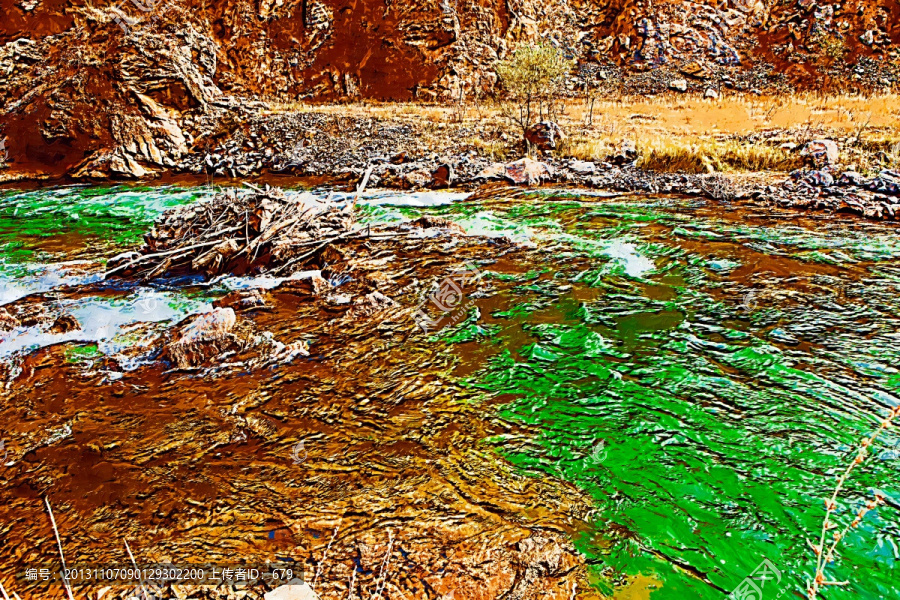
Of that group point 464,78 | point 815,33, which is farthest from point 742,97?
point 464,78

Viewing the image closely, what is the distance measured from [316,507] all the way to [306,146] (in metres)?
14.1

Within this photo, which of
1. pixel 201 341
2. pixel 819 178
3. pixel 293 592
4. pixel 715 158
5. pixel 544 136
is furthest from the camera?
pixel 544 136

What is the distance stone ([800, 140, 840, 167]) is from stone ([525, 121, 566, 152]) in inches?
230

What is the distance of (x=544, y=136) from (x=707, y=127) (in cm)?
563

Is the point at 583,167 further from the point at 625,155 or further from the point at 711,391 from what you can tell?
the point at 711,391

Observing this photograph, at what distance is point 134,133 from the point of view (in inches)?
627

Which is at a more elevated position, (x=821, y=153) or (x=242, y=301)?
(x=821, y=153)

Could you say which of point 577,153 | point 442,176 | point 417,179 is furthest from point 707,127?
point 417,179

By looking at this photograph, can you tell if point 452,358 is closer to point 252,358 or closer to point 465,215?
point 252,358

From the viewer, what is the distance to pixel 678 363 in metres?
5.64

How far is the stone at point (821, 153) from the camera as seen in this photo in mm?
12102

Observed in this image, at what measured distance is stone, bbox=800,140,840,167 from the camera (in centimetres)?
1210

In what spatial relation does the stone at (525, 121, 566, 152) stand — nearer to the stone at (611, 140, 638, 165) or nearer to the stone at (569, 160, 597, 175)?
the stone at (569, 160, 597, 175)

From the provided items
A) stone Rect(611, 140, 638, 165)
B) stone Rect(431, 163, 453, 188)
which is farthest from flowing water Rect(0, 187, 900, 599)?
stone Rect(611, 140, 638, 165)
